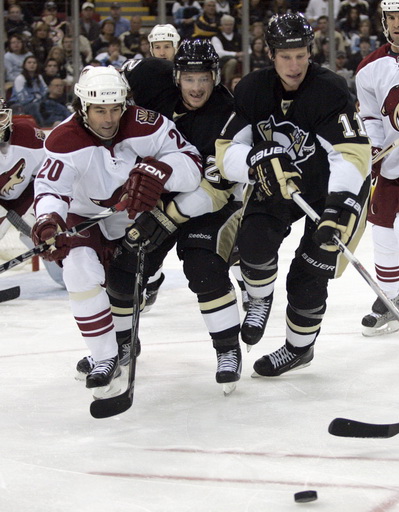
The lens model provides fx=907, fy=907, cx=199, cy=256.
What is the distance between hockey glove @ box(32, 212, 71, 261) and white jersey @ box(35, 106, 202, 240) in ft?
0.11

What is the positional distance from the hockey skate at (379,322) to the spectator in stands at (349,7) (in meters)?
4.36

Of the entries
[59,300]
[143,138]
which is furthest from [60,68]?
[143,138]

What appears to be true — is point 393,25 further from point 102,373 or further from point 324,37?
point 324,37

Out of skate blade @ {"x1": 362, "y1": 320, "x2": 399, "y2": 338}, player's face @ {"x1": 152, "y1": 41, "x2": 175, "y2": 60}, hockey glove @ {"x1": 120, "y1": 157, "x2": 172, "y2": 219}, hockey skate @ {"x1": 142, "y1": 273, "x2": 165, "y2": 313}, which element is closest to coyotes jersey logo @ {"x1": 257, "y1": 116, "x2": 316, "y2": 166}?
hockey glove @ {"x1": 120, "y1": 157, "x2": 172, "y2": 219}

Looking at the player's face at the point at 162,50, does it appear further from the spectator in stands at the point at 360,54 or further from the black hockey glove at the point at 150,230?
the spectator in stands at the point at 360,54

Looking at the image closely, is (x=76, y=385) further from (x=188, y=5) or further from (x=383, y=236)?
(x=188, y=5)

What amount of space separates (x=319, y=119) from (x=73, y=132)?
69cm

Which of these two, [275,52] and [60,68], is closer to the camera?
[275,52]

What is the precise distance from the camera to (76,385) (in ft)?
9.36

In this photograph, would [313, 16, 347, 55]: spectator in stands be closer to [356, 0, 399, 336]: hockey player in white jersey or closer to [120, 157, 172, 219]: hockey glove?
[356, 0, 399, 336]: hockey player in white jersey

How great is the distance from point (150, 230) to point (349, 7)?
17.5 ft

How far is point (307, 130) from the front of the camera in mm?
2576

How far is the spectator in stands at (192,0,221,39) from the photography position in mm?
7094

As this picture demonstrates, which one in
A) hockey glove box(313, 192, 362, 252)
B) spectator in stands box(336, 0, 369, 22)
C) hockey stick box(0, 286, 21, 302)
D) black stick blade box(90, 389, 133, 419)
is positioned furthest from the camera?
spectator in stands box(336, 0, 369, 22)
